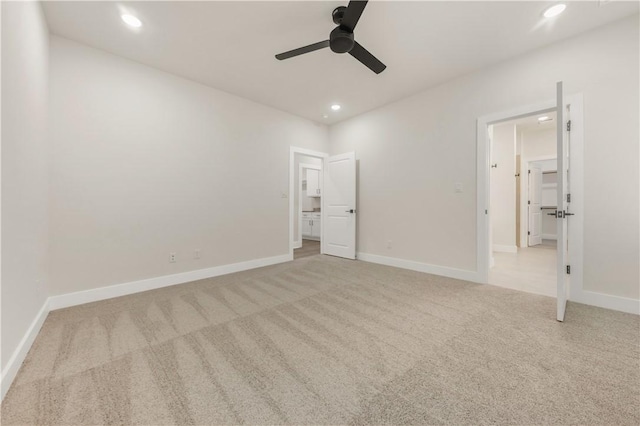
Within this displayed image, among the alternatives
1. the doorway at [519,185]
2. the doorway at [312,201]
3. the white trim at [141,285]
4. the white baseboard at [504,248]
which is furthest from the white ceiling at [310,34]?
the white baseboard at [504,248]

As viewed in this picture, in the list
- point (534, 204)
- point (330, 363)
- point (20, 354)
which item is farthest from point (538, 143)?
point (20, 354)

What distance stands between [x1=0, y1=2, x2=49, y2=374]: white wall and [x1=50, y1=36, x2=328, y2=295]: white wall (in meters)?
0.24

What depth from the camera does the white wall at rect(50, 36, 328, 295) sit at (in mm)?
2463

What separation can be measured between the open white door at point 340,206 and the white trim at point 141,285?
153 cm

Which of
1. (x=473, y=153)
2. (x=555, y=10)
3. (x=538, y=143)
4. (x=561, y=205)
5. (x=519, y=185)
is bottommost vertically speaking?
(x=561, y=205)

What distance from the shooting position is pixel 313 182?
7488 mm

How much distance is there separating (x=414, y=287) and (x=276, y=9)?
3188mm

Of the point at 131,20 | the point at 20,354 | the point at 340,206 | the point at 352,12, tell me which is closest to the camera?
the point at 20,354

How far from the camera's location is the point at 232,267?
3635 mm

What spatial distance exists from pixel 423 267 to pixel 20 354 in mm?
4025

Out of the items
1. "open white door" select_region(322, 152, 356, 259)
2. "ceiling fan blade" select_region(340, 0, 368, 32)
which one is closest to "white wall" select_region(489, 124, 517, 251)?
"open white door" select_region(322, 152, 356, 259)

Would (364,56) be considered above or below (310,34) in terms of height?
below

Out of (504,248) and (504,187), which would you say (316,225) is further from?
(504,187)

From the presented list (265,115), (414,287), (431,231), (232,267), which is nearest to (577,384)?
(414,287)
